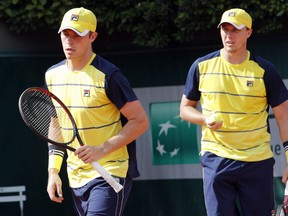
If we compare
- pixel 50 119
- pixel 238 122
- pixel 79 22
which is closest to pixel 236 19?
pixel 238 122

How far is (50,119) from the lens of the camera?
487 cm

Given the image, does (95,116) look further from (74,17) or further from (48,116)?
(74,17)

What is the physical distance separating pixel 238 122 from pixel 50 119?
4.10 ft

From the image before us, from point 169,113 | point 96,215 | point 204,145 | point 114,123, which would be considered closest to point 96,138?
point 114,123

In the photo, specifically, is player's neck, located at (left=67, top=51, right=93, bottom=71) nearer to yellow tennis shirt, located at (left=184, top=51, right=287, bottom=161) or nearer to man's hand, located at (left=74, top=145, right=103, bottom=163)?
man's hand, located at (left=74, top=145, right=103, bottom=163)

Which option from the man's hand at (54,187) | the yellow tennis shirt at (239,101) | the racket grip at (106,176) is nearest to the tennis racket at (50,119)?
the racket grip at (106,176)

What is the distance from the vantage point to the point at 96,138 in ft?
15.5

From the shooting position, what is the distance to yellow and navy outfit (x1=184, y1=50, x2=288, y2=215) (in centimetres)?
512

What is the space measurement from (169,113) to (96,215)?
8.96ft

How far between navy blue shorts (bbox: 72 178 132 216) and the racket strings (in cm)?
32

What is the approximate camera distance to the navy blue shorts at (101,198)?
4.59 metres

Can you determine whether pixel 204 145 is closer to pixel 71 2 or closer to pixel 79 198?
pixel 79 198

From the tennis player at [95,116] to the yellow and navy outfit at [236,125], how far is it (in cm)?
63

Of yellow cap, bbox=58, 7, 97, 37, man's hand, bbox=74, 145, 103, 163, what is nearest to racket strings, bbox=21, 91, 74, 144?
man's hand, bbox=74, 145, 103, 163
